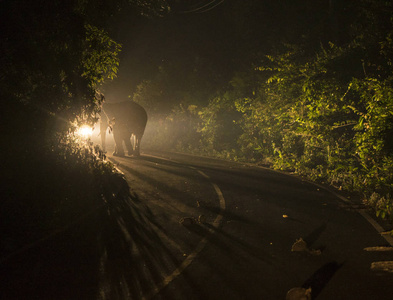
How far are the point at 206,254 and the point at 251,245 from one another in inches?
33.8

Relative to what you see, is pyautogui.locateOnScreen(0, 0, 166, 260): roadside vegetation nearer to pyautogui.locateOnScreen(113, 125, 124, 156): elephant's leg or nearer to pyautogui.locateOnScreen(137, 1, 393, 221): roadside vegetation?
pyautogui.locateOnScreen(137, 1, 393, 221): roadside vegetation

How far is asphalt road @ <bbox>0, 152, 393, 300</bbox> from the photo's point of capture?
14.0 feet

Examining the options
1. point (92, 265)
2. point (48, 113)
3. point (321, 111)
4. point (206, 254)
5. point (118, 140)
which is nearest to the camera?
point (92, 265)

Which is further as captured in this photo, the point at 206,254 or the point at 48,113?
the point at 48,113

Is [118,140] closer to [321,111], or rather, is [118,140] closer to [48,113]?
[321,111]

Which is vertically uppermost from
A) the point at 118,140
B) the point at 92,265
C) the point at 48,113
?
the point at 48,113

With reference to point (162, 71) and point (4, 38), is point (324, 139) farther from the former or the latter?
point (162, 71)

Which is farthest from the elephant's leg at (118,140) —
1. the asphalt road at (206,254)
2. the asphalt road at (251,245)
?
the asphalt road at (206,254)

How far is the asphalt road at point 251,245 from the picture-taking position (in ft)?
14.1

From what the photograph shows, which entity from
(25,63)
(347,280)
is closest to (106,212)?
(25,63)

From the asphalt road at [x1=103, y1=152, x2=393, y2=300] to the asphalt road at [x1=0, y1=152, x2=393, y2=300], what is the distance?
2 cm

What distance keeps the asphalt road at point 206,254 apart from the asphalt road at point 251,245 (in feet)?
0.05

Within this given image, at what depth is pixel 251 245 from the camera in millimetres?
5773

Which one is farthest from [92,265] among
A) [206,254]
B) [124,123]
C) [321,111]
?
[124,123]
